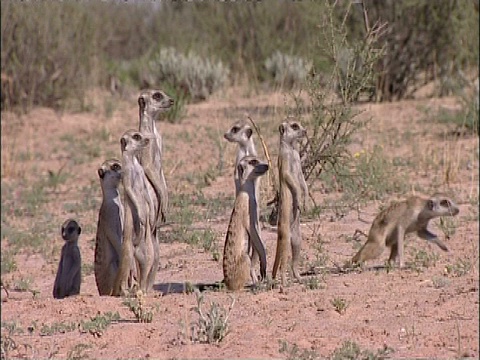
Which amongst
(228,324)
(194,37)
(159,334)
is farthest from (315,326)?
(194,37)

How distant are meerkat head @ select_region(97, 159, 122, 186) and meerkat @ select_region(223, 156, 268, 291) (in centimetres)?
90

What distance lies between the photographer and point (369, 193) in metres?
9.62

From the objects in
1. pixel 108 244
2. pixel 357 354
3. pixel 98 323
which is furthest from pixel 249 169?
pixel 357 354

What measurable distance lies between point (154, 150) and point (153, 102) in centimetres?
49

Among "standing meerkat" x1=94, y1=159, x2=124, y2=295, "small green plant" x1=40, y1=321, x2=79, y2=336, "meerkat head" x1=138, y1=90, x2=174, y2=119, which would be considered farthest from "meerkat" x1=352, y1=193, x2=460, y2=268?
"small green plant" x1=40, y1=321, x2=79, y2=336

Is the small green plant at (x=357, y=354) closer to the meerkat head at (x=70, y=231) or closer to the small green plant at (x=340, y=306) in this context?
the small green plant at (x=340, y=306)

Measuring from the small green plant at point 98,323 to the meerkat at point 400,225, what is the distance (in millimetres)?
2146

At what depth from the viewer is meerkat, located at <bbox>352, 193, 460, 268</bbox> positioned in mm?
7348

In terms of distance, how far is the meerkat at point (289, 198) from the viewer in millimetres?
6855

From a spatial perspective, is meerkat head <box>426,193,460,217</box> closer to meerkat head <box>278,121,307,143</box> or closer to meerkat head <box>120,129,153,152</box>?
meerkat head <box>278,121,307,143</box>

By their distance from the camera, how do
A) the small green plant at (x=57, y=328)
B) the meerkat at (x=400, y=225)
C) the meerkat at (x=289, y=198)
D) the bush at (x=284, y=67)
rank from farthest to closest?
the bush at (x=284, y=67), the meerkat at (x=400, y=225), the meerkat at (x=289, y=198), the small green plant at (x=57, y=328)

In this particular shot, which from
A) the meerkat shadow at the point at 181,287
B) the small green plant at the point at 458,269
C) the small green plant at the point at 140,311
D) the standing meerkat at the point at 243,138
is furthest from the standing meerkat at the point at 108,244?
the small green plant at the point at 458,269

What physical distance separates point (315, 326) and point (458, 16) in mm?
11902

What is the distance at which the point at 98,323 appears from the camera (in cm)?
566
